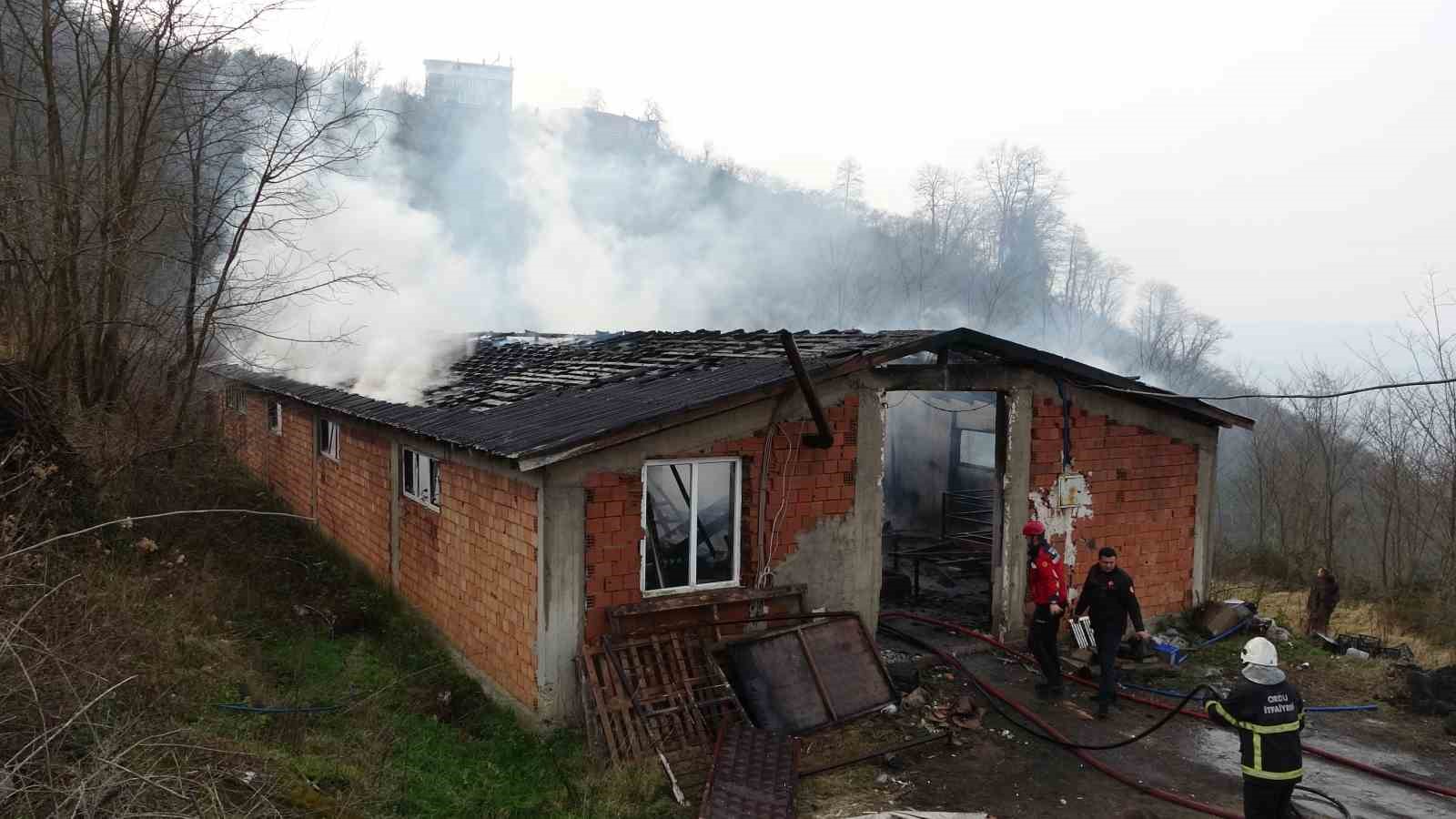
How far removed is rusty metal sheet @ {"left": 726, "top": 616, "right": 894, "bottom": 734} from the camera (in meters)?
8.11

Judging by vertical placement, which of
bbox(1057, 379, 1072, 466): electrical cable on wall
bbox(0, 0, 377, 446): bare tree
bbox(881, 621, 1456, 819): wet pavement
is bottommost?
bbox(881, 621, 1456, 819): wet pavement

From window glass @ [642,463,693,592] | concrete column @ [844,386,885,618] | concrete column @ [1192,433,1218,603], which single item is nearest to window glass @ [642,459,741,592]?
window glass @ [642,463,693,592]

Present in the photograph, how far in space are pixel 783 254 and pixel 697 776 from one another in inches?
1517

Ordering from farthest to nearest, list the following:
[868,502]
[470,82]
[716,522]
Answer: [470,82] < [868,502] < [716,522]

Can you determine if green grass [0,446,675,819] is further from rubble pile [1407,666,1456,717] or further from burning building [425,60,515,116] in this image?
burning building [425,60,515,116]

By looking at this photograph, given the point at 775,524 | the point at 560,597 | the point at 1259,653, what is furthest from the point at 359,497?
the point at 1259,653

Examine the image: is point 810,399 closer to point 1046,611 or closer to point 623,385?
point 623,385

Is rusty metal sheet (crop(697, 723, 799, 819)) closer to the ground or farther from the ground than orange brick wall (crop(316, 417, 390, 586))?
closer to the ground

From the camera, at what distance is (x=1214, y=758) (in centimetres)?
804

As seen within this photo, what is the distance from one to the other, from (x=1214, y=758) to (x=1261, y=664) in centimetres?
270

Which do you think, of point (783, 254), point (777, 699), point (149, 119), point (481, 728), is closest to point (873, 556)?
point (777, 699)

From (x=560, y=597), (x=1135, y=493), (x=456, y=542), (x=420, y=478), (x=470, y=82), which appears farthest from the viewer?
(x=470, y=82)

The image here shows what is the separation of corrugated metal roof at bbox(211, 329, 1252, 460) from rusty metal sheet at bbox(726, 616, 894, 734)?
90.3 inches

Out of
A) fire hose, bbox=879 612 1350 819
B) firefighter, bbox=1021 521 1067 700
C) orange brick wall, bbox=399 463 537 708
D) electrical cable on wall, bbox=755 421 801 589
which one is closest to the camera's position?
fire hose, bbox=879 612 1350 819
